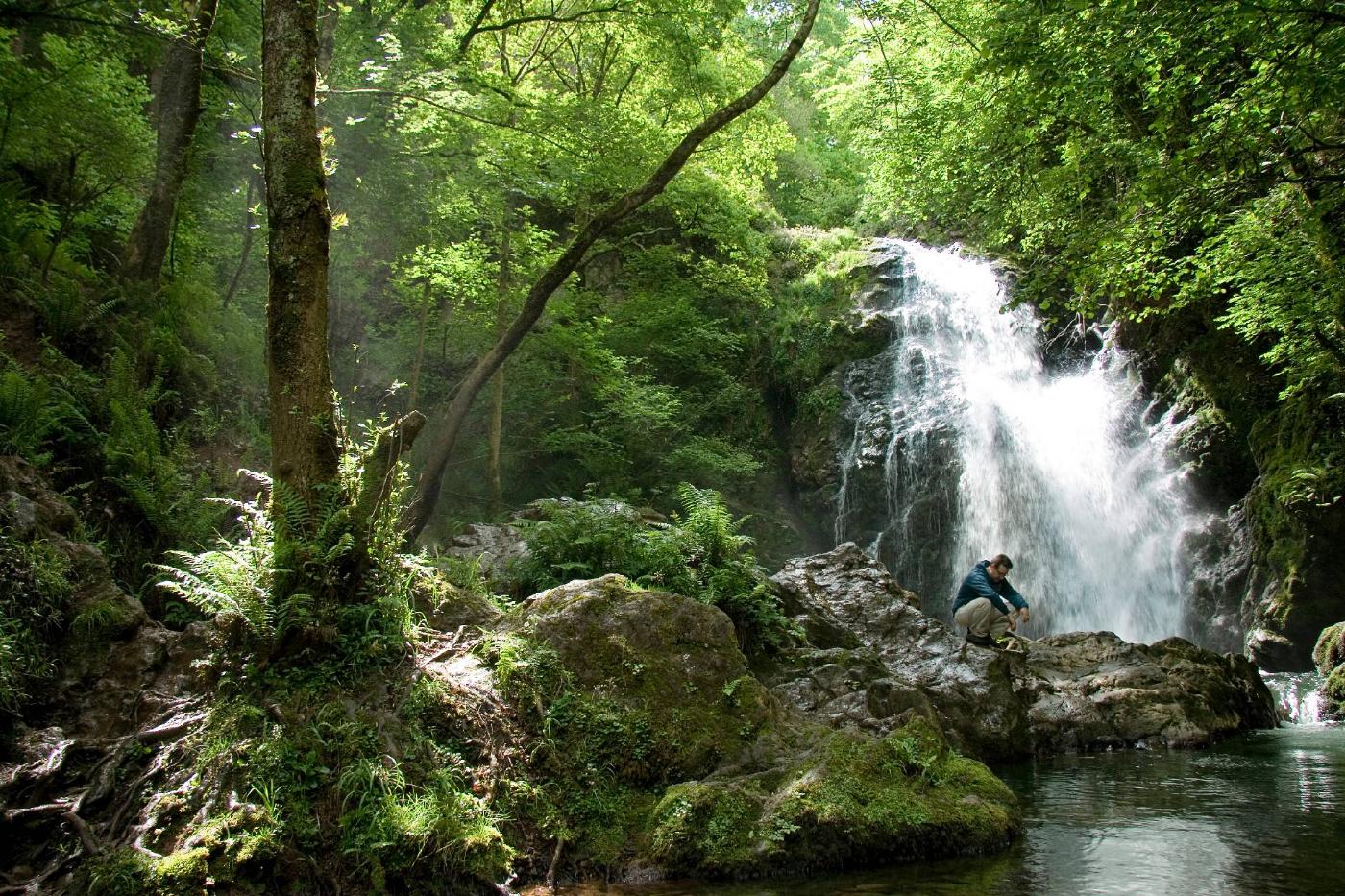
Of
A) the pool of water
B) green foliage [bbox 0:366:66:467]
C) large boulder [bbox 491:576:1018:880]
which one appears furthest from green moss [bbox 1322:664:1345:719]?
green foliage [bbox 0:366:66:467]

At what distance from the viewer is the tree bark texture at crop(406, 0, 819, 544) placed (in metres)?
9.34

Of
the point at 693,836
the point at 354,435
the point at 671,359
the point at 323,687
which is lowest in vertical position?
the point at 693,836

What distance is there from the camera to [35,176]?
9789mm

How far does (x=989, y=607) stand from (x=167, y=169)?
1107cm

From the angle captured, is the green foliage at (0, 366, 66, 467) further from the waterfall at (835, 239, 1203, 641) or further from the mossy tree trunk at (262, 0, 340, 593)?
the waterfall at (835, 239, 1203, 641)

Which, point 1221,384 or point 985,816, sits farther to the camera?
point 1221,384

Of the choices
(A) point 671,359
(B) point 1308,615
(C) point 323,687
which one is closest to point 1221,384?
(B) point 1308,615

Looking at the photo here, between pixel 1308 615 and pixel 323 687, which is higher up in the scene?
pixel 1308 615

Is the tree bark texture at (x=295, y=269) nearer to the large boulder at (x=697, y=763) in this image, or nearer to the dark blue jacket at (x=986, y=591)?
the large boulder at (x=697, y=763)

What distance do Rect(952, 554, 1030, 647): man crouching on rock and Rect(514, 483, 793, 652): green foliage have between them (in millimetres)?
3056

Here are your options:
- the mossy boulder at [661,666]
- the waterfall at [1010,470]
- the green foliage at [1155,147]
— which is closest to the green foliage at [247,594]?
the mossy boulder at [661,666]

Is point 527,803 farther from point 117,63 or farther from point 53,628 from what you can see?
point 117,63

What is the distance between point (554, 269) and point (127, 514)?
16.4ft

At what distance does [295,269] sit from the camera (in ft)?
17.1
